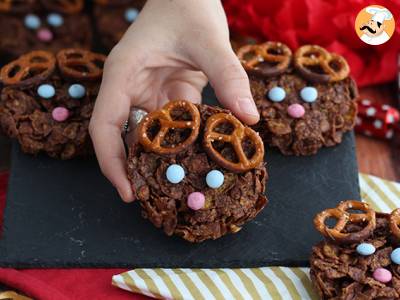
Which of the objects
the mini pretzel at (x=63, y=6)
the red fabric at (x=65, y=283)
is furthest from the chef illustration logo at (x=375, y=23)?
the mini pretzel at (x=63, y=6)

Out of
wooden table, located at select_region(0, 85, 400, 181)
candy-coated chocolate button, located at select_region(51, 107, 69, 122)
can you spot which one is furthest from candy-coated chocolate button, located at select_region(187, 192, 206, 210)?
wooden table, located at select_region(0, 85, 400, 181)

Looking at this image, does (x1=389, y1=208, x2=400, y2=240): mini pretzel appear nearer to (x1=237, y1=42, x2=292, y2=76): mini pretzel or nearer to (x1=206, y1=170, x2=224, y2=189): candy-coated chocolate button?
(x1=206, y1=170, x2=224, y2=189): candy-coated chocolate button

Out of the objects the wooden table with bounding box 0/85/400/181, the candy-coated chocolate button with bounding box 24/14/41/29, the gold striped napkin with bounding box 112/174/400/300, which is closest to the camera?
the gold striped napkin with bounding box 112/174/400/300

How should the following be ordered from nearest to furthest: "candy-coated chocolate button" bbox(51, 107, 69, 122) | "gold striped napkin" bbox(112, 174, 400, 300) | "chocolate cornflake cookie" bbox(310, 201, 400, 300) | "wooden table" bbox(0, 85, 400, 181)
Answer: "chocolate cornflake cookie" bbox(310, 201, 400, 300) < "gold striped napkin" bbox(112, 174, 400, 300) < "candy-coated chocolate button" bbox(51, 107, 69, 122) < "wooden table" bbox(0, 85, 400, 181)

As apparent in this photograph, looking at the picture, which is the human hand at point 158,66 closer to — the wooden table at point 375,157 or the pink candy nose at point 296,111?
the pink candy nose at point 296,111

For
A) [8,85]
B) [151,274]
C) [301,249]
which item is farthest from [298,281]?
[8,85]

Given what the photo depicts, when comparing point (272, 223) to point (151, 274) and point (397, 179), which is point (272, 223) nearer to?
point (151, 274)
